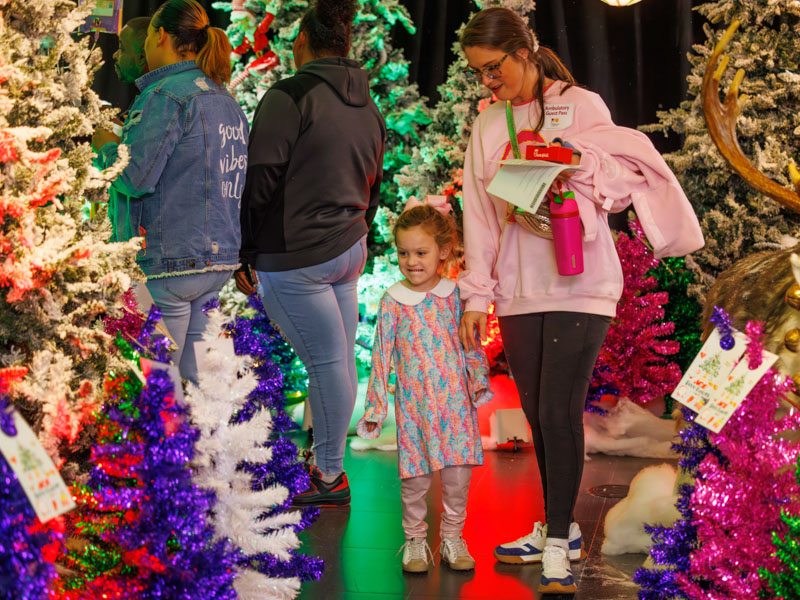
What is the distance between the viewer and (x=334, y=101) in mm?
3188

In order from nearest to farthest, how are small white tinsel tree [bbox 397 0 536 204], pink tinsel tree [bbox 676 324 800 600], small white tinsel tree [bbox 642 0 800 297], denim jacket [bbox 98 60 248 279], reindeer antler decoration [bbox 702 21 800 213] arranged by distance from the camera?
pink tinsel tree [bbox 676 324 800 600], reindeer antler decoration [bbox 702 21 800 213], denim jacket [bbox 98 60 248 279], small white tinsel tree [bbox 642 0 800 297], small white tinsel tree [bbox 397 0 536 204]

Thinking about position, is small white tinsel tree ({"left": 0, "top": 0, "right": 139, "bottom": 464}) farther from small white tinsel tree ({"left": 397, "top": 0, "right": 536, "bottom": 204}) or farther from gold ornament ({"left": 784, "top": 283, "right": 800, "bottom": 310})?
small white tinsel tree ({"left": 397, "top": 0, "right": 536, "bottom": 204})

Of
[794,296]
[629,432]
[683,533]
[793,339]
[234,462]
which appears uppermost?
[794,296]

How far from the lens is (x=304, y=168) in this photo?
125 inches

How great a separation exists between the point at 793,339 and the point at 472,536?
148 centimetres

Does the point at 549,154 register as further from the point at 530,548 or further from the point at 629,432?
the point at 629,432

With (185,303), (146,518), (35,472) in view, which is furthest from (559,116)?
(35,472)

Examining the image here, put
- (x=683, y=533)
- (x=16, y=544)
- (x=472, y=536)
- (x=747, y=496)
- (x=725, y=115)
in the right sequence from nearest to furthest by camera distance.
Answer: (x=16, y=544) → (x=747, y=496) → (x=683, y=533) → (x=725, y=115) → (x=472, y=536)

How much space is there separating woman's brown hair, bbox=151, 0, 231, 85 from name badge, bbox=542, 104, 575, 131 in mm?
1040

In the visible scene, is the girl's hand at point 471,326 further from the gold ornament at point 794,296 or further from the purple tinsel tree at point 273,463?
the gold ornament at point 794,296

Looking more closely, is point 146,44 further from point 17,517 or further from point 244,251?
point 17,517

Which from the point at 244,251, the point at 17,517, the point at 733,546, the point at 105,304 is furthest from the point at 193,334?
the point at 733,546

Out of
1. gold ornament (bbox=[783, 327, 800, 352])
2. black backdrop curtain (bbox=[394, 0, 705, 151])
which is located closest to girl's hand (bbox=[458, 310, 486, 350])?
gold ornament (bbox=[783, 327, 800, 352])

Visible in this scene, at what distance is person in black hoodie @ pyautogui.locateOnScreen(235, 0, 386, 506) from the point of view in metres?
3.14
